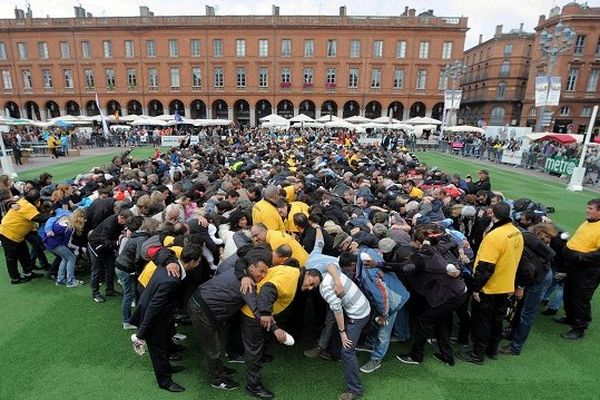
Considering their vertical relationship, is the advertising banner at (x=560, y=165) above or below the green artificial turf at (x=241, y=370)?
above

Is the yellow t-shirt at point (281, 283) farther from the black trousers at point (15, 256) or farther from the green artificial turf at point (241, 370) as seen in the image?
the black trousers at point (15, 256)

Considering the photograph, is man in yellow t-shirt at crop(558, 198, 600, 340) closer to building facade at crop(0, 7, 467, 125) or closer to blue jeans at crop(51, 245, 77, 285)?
blue jeans at crop(51, 245, 77, 285)

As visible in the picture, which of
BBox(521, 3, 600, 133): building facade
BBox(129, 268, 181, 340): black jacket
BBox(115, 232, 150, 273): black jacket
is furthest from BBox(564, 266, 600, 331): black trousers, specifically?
BBox(521, 3, 600, 133): building facade

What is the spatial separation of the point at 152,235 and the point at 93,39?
52591 mm

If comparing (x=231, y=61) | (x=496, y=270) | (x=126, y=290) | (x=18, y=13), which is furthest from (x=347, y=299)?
(x=18, y=13)

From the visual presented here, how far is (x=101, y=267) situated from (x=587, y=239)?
24.2 ft

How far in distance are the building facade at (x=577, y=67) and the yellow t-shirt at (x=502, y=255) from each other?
4512cm

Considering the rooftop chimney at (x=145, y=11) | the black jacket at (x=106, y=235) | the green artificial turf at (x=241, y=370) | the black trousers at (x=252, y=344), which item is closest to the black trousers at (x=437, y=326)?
the green artificial turf at (x=241, y=370)

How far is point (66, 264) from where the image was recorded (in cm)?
661

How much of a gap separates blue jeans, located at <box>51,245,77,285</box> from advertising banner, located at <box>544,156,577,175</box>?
2134 centimetres

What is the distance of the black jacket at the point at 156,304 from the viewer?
3.70m

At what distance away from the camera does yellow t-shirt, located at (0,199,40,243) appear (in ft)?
20.8

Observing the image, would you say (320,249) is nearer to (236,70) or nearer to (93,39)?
(236,70)

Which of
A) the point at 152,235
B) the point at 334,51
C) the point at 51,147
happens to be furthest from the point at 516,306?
the point at 334,51
